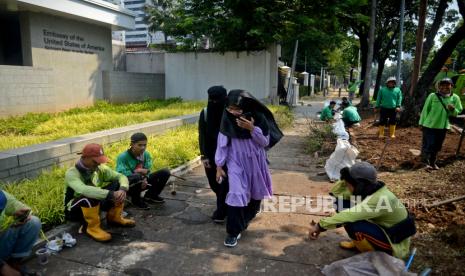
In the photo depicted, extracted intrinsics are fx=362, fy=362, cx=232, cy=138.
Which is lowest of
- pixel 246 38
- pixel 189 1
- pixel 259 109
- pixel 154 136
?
pixel 154 136

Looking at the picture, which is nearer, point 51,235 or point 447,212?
point 51,235

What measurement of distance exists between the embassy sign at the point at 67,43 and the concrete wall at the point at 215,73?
138 inches

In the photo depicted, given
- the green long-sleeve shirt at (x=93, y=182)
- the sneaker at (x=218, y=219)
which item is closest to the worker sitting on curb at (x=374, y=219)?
the sneaker at (x=218, y=219)

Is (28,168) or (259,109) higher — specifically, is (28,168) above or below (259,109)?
below

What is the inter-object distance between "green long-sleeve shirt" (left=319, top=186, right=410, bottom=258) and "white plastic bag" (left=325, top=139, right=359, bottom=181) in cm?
270

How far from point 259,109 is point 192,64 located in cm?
1351

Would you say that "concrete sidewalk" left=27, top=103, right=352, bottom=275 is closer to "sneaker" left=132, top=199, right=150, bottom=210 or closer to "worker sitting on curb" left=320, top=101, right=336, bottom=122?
"sneaker" left=132, top=199, right=150, bottom=210

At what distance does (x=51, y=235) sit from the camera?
3502 millimetres

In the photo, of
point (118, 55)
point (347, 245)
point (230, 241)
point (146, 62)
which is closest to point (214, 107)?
point (230, 241)

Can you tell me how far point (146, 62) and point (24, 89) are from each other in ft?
34.3

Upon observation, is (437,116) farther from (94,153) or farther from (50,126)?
(50,126)

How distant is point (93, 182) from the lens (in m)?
3.68

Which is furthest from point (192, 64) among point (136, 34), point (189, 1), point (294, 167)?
point (136, 34)

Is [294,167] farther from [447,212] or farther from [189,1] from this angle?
[189,1]
